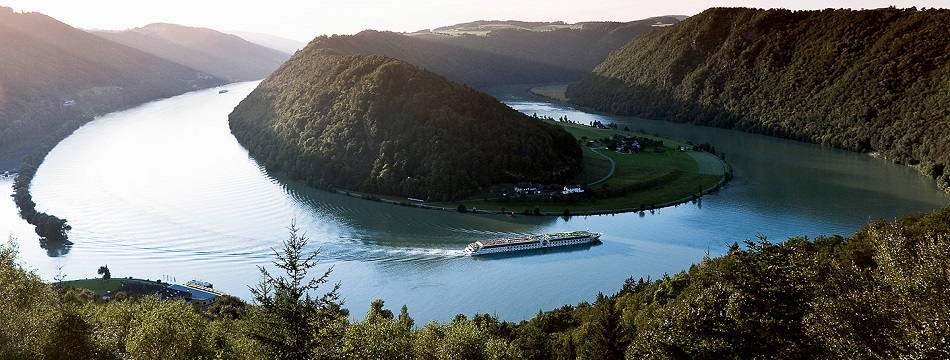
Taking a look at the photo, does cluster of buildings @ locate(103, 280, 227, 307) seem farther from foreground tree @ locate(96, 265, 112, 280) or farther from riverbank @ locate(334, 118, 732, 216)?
riverbank @ locate(334, 118, 732, 216)

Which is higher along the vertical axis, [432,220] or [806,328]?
[806,328]

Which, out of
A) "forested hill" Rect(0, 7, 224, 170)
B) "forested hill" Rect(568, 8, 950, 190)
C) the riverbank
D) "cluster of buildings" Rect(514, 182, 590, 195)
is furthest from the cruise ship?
"forested hill" Rect(0, 7, 224, 170)

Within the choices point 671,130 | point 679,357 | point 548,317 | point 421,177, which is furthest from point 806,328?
point 671,130

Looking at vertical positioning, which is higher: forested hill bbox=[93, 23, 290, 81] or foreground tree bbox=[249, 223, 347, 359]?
forested hill bbox=[93, 23, 290, 81]

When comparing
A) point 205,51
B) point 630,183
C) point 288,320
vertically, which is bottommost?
point 630,183

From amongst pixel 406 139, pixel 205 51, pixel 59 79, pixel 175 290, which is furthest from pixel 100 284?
pixel 205 51

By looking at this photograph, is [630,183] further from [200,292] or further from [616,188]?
[200,292]

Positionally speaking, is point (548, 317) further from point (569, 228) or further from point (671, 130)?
point (671, 130)
